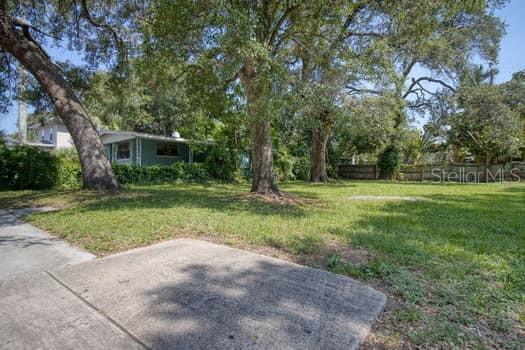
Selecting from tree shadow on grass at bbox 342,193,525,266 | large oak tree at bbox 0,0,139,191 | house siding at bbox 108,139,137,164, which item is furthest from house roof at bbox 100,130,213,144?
tree shadow on grass at bbox 342,193,525,266

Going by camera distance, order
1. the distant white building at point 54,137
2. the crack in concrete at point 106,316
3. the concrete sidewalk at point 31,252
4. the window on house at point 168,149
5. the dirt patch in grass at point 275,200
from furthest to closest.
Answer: the distant white building at point 54,137 → the window on house at point 168,149 → the dirt patch in grass at point 275,200 → the concrete sidewalk at point 31,252 → the crack in concrete at point 106,316

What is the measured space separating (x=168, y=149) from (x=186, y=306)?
16.6 meters

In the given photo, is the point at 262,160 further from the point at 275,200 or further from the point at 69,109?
the point at 69,109

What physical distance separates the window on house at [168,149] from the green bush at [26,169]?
22.2 feet

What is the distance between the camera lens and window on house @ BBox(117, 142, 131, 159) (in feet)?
56.7

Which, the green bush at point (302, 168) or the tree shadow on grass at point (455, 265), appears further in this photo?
the green bush at point (302, 168)

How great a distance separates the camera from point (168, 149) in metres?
17.5

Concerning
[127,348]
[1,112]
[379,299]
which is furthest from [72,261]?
[1,112]

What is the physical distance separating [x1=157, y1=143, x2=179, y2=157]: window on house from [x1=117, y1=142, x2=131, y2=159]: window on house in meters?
1.81

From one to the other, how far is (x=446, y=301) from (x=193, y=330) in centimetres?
191

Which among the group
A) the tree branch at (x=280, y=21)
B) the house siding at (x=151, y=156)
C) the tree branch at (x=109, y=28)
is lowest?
the house siding at (x=151, y=156)

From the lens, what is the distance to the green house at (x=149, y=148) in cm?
1560

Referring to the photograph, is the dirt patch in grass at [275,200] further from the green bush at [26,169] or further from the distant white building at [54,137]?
the distant white building at [54,137]

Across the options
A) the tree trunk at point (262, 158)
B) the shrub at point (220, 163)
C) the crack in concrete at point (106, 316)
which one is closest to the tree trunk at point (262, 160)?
the tree trunk at point (262, 158)
